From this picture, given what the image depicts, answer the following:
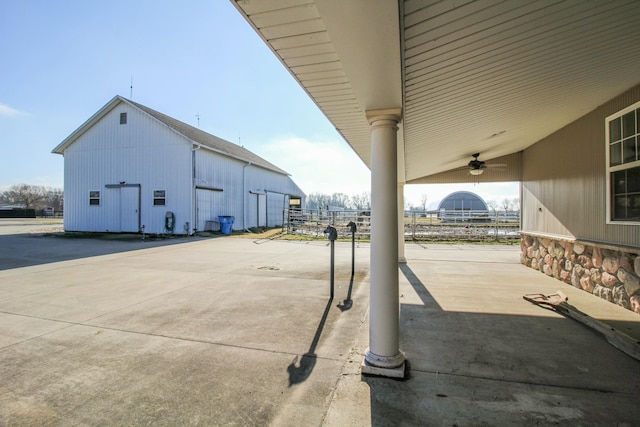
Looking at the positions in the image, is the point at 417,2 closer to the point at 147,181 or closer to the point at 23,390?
the point at 23,390

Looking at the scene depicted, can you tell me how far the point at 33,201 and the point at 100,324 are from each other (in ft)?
239

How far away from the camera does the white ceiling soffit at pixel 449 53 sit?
5.35 ft

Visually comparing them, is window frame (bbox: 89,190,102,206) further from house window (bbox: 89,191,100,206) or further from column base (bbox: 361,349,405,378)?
column base (bbox: 361,349,405,378)

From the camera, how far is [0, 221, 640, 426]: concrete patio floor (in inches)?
85.9

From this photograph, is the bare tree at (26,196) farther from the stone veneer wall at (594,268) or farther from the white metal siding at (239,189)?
the stone veneer wall at (594,268)

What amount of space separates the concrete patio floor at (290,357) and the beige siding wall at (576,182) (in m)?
1.13

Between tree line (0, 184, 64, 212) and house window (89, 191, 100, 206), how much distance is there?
50.8 meters

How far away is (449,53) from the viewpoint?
2318 mm

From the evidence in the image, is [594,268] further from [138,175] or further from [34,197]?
[34,197]

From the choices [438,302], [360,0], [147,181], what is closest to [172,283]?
[438,302]

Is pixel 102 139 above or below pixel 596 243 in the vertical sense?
above

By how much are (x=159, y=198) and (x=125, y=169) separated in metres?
2.64

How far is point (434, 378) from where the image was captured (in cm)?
262

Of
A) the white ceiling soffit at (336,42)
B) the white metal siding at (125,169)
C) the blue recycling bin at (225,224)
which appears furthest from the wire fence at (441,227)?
the white ceiling soffit at (336,42)
